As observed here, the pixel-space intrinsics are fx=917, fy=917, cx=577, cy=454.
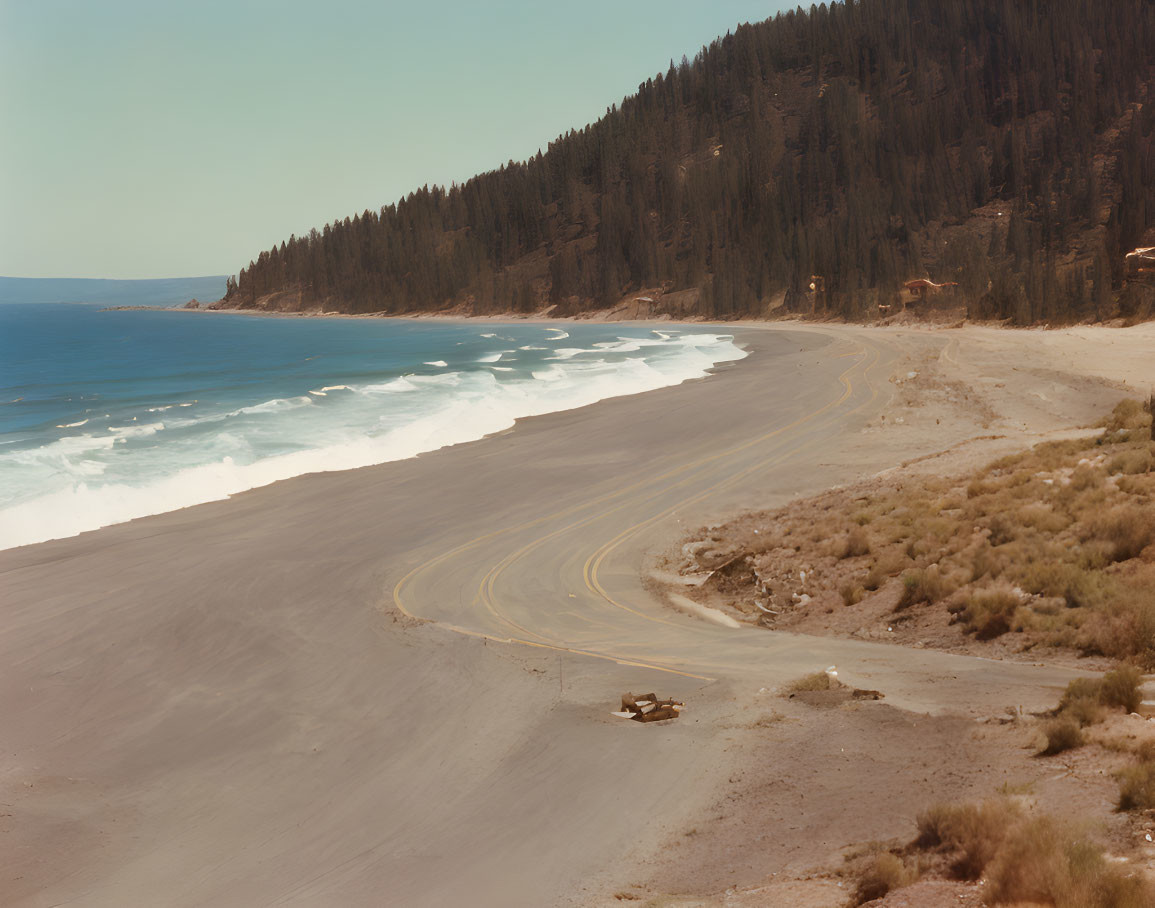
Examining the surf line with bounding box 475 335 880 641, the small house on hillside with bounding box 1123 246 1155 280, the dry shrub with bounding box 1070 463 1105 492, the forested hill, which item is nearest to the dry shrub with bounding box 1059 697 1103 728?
the surf line with bounding box 475 335 880 641

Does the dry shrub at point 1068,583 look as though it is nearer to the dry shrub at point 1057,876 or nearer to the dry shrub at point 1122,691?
the dry shrub at point 1122,691

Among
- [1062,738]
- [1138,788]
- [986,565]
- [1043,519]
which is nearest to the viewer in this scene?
[1138,788]

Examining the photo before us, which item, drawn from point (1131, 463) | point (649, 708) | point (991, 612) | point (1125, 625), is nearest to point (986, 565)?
point (991, 612)

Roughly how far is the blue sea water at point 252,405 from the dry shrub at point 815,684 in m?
24.7

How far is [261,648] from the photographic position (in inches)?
762

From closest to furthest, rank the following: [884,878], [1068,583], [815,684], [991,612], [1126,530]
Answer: [884,878], [815,684], [1068,583], [991,612], [1126,530]

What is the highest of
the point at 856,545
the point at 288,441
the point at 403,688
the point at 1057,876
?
the point at 288,441

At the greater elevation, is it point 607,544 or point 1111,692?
point 1111,692

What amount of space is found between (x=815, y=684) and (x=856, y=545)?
748cm

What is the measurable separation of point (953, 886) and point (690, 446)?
3148 centimetres

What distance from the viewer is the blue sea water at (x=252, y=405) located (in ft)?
115

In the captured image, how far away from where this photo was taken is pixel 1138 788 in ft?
29.8

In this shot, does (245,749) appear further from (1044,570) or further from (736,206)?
(736,206)

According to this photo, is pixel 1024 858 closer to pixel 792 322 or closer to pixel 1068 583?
pixel 1068 583
